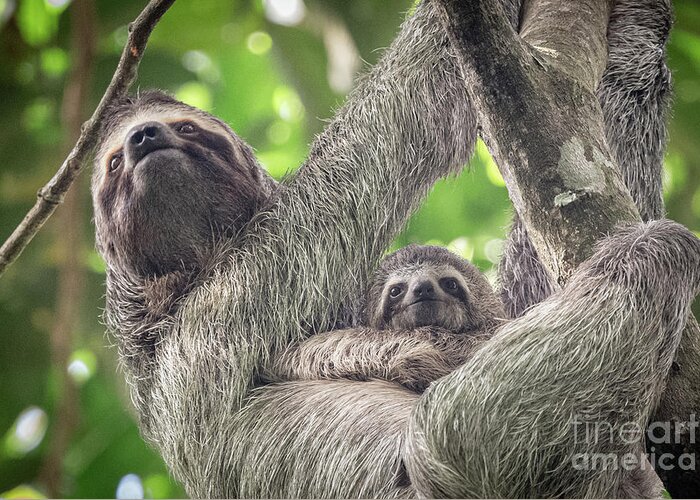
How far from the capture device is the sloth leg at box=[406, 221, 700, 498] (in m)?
3.11

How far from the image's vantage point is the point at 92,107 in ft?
19.2

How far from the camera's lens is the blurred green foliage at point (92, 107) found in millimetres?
5559

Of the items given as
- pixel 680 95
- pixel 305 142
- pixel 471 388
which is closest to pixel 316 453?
pixel 471 388

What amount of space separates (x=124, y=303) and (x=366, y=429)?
175 cm

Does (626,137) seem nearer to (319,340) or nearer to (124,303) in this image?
(319,340)

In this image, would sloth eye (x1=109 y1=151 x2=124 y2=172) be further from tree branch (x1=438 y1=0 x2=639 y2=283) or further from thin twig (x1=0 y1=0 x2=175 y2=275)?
tree branch (x1=438 y1=0 x2=639 y2=283)

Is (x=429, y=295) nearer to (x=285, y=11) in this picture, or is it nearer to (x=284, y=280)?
(x=284, y=280)

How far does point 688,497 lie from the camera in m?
3.45

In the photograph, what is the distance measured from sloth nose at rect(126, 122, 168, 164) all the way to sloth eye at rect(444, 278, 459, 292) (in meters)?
1.77

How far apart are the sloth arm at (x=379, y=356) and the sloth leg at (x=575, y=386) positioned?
0.75 metres

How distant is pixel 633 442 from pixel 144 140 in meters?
2.89

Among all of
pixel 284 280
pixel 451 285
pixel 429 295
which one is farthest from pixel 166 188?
pixel 451 285

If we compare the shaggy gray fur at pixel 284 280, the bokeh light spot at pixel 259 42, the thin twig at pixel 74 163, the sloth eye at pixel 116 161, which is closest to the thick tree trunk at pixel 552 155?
the shaggy gray fur at pixel 284 280

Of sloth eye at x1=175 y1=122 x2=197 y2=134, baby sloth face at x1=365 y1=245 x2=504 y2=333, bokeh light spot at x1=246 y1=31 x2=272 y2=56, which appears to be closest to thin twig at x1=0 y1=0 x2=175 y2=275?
sloth eye at x1=175 y1=122 x2=197 y2=134
